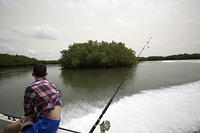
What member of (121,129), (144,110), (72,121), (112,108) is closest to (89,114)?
(72,121)

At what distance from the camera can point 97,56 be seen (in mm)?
24859

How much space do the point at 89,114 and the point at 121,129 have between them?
1334 mm

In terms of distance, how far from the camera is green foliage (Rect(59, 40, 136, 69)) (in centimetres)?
2480

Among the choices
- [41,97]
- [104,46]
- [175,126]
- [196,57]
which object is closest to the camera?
[41,97]

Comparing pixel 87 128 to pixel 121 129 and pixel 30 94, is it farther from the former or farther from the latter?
pixel 30 94

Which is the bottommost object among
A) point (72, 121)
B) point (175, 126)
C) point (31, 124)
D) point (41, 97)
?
point (72, 121)

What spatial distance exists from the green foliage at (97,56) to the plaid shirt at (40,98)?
2260cm

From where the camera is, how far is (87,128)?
289 cm

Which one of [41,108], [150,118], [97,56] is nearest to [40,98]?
→ [41,108]

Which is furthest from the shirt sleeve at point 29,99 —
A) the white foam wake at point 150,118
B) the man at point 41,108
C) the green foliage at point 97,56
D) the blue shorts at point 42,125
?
the green foliage at point 97,56

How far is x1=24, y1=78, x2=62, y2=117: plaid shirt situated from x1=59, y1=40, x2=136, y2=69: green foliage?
74.1ft

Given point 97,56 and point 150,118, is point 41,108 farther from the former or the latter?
point 97,56

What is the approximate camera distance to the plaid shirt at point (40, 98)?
3.85 ft

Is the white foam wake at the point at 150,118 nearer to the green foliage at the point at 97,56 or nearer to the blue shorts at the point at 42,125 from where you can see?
the blue shorts at the point at 42,125
